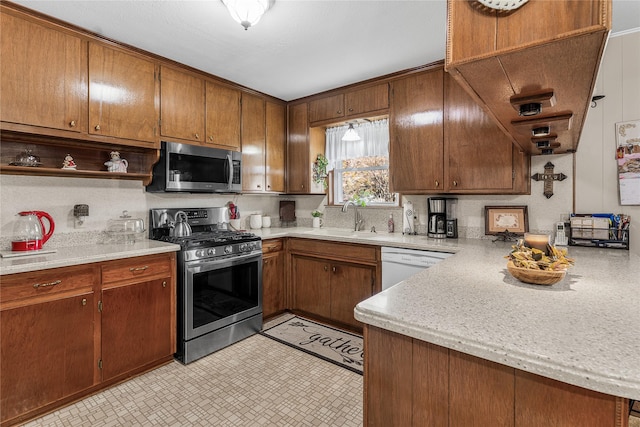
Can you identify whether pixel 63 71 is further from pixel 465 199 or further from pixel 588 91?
pixel 465 199

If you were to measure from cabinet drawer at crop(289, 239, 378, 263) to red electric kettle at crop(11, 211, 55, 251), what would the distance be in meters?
2.10

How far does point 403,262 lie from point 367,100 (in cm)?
170

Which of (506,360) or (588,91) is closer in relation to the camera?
(506,360)

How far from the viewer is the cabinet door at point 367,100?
3.15m

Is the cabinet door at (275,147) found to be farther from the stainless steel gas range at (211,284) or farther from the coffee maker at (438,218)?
the coffee maker at (438,218)

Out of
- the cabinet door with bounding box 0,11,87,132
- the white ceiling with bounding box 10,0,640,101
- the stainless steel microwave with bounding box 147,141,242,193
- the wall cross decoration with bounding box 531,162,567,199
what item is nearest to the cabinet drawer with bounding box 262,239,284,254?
the stainless steel microwave with bounding box 147,141,242,193

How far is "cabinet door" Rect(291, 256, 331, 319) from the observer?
3.24 meters

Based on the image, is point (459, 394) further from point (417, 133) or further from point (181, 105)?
point (181, 105)

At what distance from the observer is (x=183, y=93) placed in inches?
113

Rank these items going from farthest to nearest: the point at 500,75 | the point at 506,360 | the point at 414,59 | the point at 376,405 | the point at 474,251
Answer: the point at 414,59 → the point at 474,251 → the point at 376,405 → the point at 500,75 → the point at 506,360

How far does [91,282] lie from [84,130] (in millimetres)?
1098

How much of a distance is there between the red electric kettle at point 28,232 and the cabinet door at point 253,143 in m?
1.72

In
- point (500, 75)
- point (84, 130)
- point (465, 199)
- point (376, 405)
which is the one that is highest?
point (84, 130)

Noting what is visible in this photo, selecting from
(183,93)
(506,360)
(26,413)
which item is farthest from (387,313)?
(183,93)
